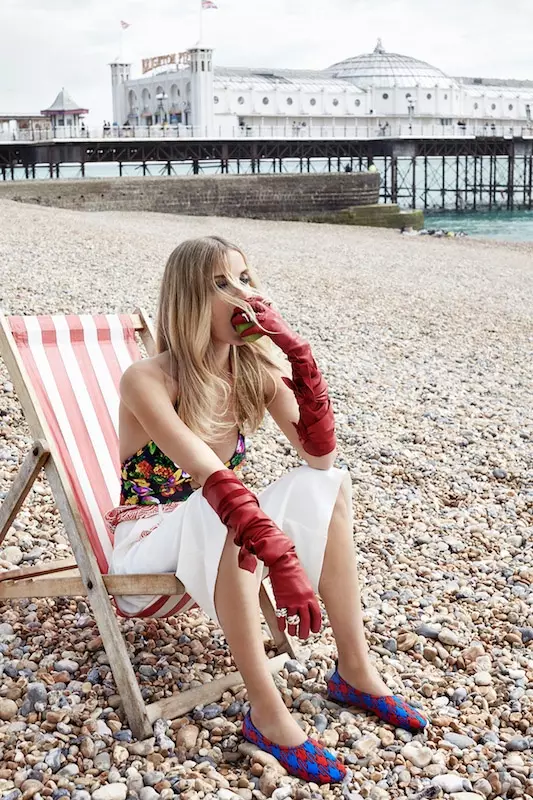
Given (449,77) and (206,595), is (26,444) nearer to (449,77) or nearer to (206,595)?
(206,595)

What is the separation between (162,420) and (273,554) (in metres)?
0.45

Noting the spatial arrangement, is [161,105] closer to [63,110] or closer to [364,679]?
[63,110]

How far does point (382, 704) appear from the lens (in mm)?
2184

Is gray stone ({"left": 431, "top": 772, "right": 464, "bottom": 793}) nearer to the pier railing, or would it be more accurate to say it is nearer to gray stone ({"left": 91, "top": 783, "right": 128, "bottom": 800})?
gray stone ({"left": 91, "top": 783, "right": 128, "bottom": 800})

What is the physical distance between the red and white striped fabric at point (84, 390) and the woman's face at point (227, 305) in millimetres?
590

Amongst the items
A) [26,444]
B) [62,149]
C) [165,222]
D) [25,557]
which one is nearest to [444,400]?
[26,444]

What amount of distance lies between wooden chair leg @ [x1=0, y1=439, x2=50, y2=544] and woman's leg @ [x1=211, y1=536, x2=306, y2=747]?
622 millimetres

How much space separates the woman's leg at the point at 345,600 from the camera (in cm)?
211

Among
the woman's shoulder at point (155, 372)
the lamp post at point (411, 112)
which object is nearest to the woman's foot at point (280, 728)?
the woman's shoulder at point (155, 372)

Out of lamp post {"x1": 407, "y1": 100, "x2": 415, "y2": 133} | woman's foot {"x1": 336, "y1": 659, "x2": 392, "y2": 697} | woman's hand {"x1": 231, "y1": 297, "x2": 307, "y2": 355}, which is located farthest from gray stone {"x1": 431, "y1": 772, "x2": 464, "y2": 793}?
lamp post {"x1": 407, "y1": 100, "x2": 415, "y2": 133}

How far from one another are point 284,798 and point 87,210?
854 inches

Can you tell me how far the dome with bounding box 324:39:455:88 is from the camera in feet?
182

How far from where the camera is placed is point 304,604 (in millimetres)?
1875

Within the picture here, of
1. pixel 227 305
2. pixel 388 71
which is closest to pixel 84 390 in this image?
pixel 227 305
